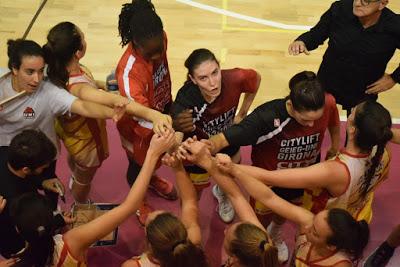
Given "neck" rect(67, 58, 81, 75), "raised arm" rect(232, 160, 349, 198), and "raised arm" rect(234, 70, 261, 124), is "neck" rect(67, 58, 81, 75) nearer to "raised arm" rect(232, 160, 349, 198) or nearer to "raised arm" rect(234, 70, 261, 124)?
"raised arm" rect(234, 70, 261, 124)

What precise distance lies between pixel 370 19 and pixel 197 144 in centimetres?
160

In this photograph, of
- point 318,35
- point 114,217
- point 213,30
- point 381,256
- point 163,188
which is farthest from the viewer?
point 213,30

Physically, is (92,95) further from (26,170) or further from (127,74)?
(26,170)

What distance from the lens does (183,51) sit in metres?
5.75

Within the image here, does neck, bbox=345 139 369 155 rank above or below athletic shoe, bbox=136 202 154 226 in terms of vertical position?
above

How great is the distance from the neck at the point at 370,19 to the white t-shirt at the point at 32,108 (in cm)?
198

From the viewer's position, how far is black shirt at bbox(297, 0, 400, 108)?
3570 millimetres

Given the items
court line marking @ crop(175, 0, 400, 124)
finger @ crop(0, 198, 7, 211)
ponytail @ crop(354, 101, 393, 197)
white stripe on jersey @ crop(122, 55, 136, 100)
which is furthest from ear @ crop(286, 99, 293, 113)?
court line marking @ crop(175, 0, 400, 124)

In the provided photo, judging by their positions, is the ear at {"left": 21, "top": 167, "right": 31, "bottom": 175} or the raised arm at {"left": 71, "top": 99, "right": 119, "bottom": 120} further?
the raised arm at {"left": 71, "top": 99, "right": 119, "bottom": 120}

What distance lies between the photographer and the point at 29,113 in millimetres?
3064

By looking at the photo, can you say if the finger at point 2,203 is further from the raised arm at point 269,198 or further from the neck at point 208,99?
the neck at point 208,99

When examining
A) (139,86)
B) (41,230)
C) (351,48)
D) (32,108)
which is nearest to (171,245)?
(41,230)

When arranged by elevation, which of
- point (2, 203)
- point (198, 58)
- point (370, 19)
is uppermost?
point (370, 19)

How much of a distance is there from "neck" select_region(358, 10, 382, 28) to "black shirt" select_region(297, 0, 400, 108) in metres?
0.02
